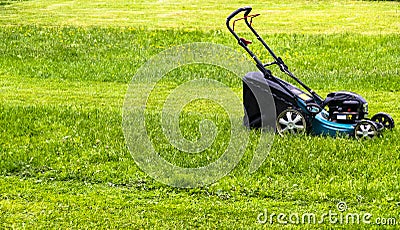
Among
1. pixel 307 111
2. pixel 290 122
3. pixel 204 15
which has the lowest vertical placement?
pixel 204 15

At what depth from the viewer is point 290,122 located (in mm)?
7949

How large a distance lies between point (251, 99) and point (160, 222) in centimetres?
273

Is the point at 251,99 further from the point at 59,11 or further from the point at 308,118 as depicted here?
the point at 59,11

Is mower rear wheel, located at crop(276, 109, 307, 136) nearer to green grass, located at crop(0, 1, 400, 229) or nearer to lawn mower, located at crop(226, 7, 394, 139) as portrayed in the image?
lawn mower, located at crop(226, 7, 394, 139)

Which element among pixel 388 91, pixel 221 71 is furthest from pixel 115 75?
pixel 388 91

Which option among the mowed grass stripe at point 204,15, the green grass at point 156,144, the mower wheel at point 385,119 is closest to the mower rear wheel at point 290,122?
the green grass at point 156,144

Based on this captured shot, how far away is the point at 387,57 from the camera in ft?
45.6

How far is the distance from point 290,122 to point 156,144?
152 cm

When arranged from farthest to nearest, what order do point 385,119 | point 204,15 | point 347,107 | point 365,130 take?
point 204,15
point 385,119
point 347,107
point 365,130

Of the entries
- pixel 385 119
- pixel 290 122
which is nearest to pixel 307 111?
pixel 290 122

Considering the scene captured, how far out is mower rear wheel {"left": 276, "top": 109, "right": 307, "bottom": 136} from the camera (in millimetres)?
7910

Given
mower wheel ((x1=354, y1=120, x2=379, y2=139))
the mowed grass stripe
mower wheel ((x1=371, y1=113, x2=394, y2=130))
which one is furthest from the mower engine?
the mowed grass stripe

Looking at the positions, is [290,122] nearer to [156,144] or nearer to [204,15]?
[156,144]

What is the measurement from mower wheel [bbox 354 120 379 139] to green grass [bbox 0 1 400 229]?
87 mm
